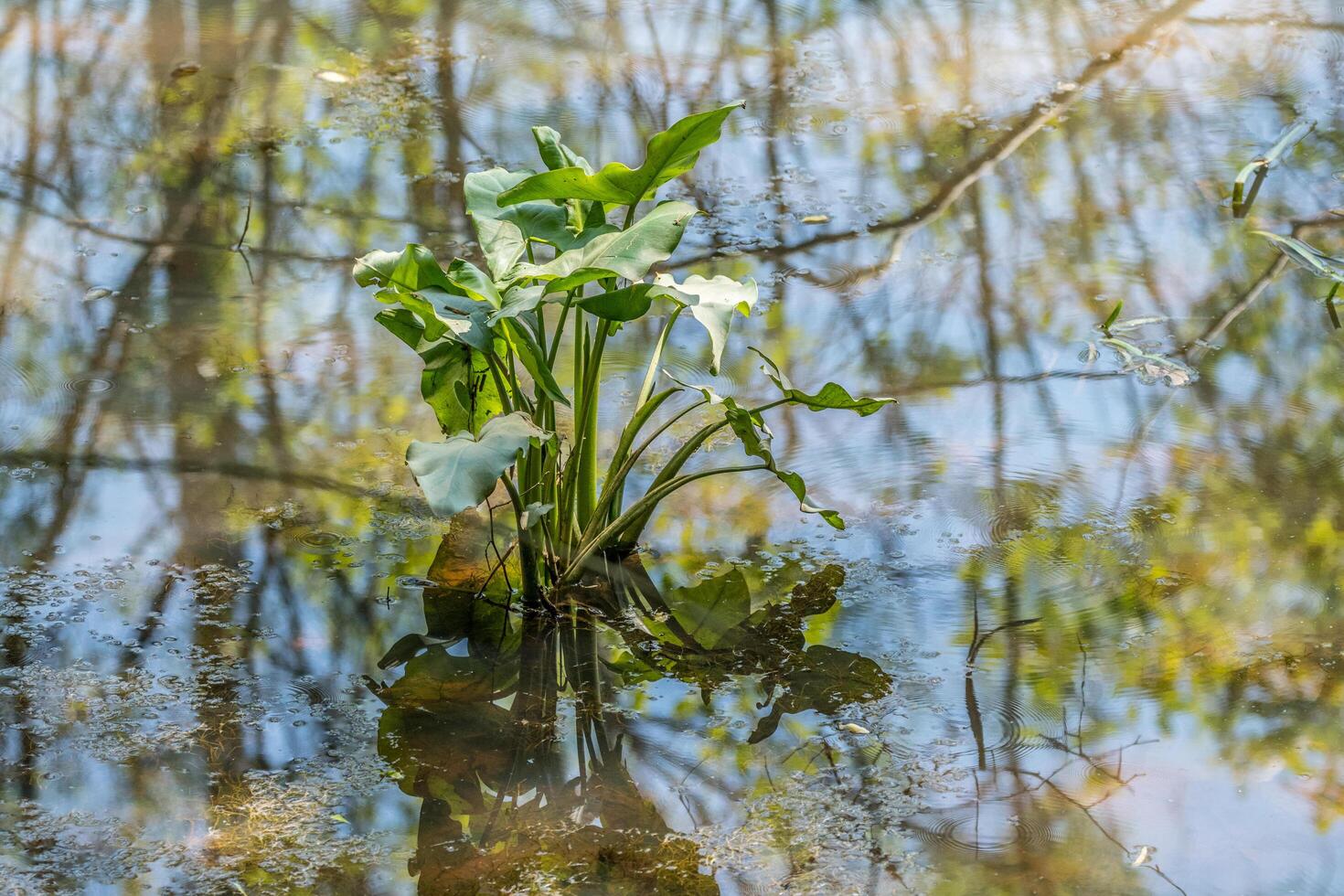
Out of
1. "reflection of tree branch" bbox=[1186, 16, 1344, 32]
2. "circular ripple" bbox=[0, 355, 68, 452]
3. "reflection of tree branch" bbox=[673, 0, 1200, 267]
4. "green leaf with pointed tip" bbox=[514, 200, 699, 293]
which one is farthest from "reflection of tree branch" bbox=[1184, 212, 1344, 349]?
"circular ripple" bbox=[0, 355, 68, 452]

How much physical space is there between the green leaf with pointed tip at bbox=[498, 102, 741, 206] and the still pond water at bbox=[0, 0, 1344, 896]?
88 cm

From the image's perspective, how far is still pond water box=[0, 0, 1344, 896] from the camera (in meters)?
2.43

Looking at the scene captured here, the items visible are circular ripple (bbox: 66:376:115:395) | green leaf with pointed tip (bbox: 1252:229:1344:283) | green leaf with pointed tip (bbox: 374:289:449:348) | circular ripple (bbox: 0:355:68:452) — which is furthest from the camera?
green leaf with pointed tip (bbox: 1252:229:1344:283)

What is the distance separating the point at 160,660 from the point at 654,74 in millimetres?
3647

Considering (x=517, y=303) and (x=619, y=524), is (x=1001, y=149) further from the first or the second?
(x=517, y=303)

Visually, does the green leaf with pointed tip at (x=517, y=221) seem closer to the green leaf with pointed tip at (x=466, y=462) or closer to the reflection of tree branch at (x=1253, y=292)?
the green leaf with pointed tip at (x=466, y=462)

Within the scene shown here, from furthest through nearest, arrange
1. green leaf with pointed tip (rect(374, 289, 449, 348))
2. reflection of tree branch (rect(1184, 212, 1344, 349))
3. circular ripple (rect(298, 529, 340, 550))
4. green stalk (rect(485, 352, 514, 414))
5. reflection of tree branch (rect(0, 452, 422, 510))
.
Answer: reflection of tree branch (rect(1184, 212, 1344, 349)), reflection of tree branch (rect(0, 452, 422, 510)), circular ripple (rect(298, 529, 340, 550)), green stalk (rect(485, 352, 514, 414)), green leaf with pointed tip (rect(374, 289, 449, 348))

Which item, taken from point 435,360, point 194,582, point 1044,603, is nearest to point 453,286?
point 435,360

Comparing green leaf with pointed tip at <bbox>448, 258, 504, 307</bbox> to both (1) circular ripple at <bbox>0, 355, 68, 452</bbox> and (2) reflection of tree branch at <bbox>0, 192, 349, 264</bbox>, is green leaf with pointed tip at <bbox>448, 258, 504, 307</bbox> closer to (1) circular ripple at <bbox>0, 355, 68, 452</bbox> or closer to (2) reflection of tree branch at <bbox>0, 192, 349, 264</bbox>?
(1) circular ripple at <bbox>0, 355, 68, 452</bbox>

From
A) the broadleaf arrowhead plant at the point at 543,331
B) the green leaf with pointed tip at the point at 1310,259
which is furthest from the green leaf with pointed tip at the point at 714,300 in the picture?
the green leaf with pointed tip at the point at 1310,259

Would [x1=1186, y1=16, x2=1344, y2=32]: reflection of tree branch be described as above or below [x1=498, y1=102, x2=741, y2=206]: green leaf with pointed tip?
above

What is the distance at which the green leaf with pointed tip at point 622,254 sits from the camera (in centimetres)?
253

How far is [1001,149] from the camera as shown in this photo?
16.7ft

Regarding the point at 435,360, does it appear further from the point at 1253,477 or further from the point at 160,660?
the point at 1253,477
